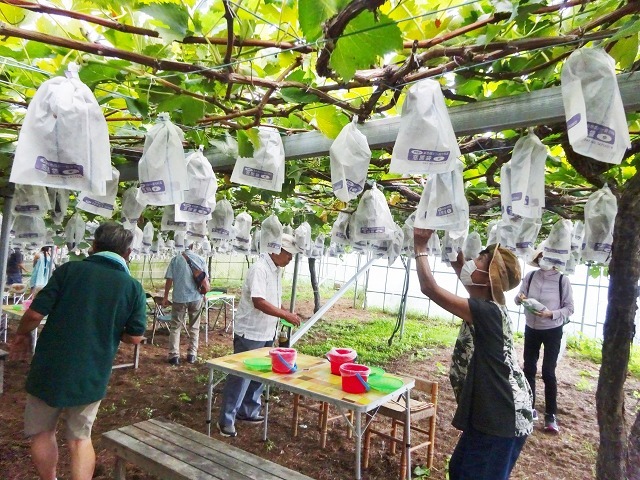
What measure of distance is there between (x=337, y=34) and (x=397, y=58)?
654mm

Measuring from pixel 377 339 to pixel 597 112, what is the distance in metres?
9.23

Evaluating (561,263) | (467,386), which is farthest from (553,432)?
(467,386)

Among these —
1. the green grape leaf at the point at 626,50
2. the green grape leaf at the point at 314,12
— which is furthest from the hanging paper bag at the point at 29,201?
the green grape leaf at the point at 626,50

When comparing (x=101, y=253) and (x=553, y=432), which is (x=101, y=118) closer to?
(x=101, y=253)

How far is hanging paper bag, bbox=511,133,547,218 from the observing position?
1.80 metres

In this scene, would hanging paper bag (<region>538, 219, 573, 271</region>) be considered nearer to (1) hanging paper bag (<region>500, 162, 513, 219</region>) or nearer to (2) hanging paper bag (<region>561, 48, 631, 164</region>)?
(1) hanging paper bag (<region>500, 162, 513, 219</region>)

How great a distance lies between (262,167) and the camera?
222 cm

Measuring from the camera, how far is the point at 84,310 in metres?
2.55

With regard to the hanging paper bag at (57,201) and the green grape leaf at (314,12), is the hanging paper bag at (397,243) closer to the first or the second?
the hanging paper bag at (57,201)

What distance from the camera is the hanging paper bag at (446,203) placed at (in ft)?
6.18

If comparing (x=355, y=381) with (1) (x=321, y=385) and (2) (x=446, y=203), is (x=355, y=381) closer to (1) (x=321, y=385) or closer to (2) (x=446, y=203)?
(1) (x=321, y=385)

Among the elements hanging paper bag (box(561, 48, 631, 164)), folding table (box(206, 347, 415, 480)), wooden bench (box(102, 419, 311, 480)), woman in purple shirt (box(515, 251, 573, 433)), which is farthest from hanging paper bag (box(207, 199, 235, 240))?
woman in purple shirt (box(515, 251, 573, 433))

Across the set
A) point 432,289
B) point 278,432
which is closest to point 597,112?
point 432,289

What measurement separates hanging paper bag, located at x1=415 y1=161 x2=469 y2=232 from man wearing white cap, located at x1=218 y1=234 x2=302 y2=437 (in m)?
2.38
